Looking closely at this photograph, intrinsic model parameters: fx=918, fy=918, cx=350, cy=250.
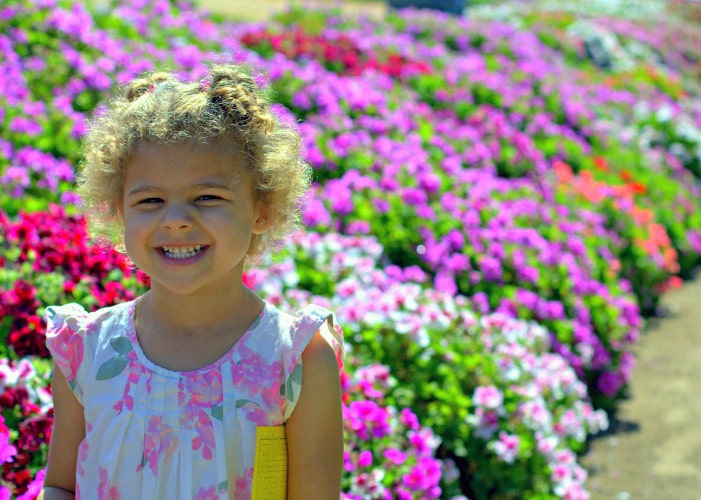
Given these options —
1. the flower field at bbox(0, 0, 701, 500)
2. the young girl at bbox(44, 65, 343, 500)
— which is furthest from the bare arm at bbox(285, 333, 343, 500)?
the flower field at bbox(0, 0, 701, 500)

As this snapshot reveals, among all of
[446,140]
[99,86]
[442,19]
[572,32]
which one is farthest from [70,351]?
[572,32]

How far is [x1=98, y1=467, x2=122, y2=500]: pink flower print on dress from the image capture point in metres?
1.70

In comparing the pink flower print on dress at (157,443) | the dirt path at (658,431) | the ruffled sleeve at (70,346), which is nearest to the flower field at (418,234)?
the dirt path at (658,431)

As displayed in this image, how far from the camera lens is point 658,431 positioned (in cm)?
440

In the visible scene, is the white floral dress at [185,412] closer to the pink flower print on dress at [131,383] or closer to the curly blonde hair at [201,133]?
the pink flower print on dress at [131,383]

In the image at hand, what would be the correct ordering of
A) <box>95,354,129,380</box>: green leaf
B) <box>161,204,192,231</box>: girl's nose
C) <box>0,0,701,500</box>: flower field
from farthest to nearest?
<box>0,0,701,500</box>: flower field → <box>95,354,129,380</box>: green leaf → <box>161,204,192,231</box>: girl's nose

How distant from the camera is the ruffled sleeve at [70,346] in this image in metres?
1.77

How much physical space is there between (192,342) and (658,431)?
3.27 m

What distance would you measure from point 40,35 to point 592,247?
3.59 m

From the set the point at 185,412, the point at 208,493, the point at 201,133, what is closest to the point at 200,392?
the point at 185,412

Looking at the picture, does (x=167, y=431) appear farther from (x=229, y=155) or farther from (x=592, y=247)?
(x=592, y=247)

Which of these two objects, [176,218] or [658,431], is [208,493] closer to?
[176,218]

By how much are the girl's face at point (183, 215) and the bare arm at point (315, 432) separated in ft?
0.81

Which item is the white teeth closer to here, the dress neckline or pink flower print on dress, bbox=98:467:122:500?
the dress neckline
